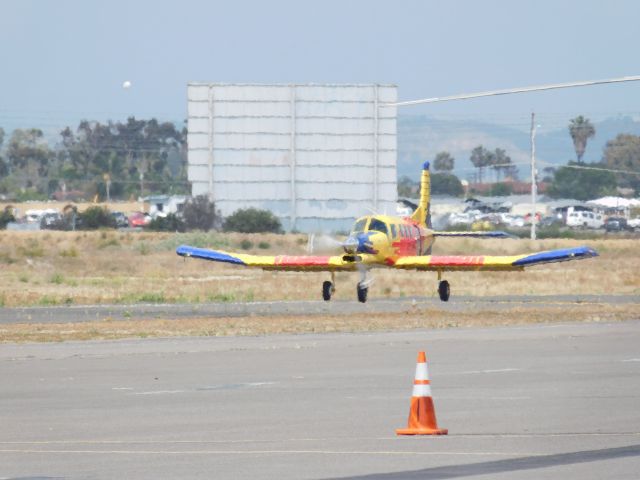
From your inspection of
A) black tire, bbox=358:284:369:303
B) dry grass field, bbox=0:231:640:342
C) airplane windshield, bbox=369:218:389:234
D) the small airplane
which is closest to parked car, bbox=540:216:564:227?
dry grass field, bbox=0:231:640:342

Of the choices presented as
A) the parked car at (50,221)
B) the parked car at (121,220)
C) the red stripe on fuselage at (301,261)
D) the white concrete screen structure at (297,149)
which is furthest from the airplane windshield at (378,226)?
the parked car at (121,220)

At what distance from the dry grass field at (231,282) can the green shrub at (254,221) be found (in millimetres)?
4421

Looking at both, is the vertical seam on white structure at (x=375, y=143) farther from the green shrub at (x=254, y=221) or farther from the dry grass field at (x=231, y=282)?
the green shrub at (x=254, y=221)

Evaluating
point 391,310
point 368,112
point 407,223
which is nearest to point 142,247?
point 368,112

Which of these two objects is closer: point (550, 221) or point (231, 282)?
point (231, 282)

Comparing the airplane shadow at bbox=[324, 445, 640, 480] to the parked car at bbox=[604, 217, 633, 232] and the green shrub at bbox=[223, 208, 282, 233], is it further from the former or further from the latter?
the parked car at bbox=[604, 217, 633, 232]

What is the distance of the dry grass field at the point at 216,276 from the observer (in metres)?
50.2

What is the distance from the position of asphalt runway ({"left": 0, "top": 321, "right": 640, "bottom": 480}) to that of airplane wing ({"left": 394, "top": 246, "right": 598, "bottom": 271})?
12.5 meters

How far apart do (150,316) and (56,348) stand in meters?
10.7

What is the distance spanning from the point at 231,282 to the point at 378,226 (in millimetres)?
14049

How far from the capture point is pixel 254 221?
101 metres

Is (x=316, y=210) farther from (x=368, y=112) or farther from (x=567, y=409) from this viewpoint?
(x=567, y=409)

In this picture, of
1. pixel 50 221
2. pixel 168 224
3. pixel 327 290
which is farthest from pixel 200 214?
pixel 327 290

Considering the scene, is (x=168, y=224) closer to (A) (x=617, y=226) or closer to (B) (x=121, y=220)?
(B) (x=121, y=220)
